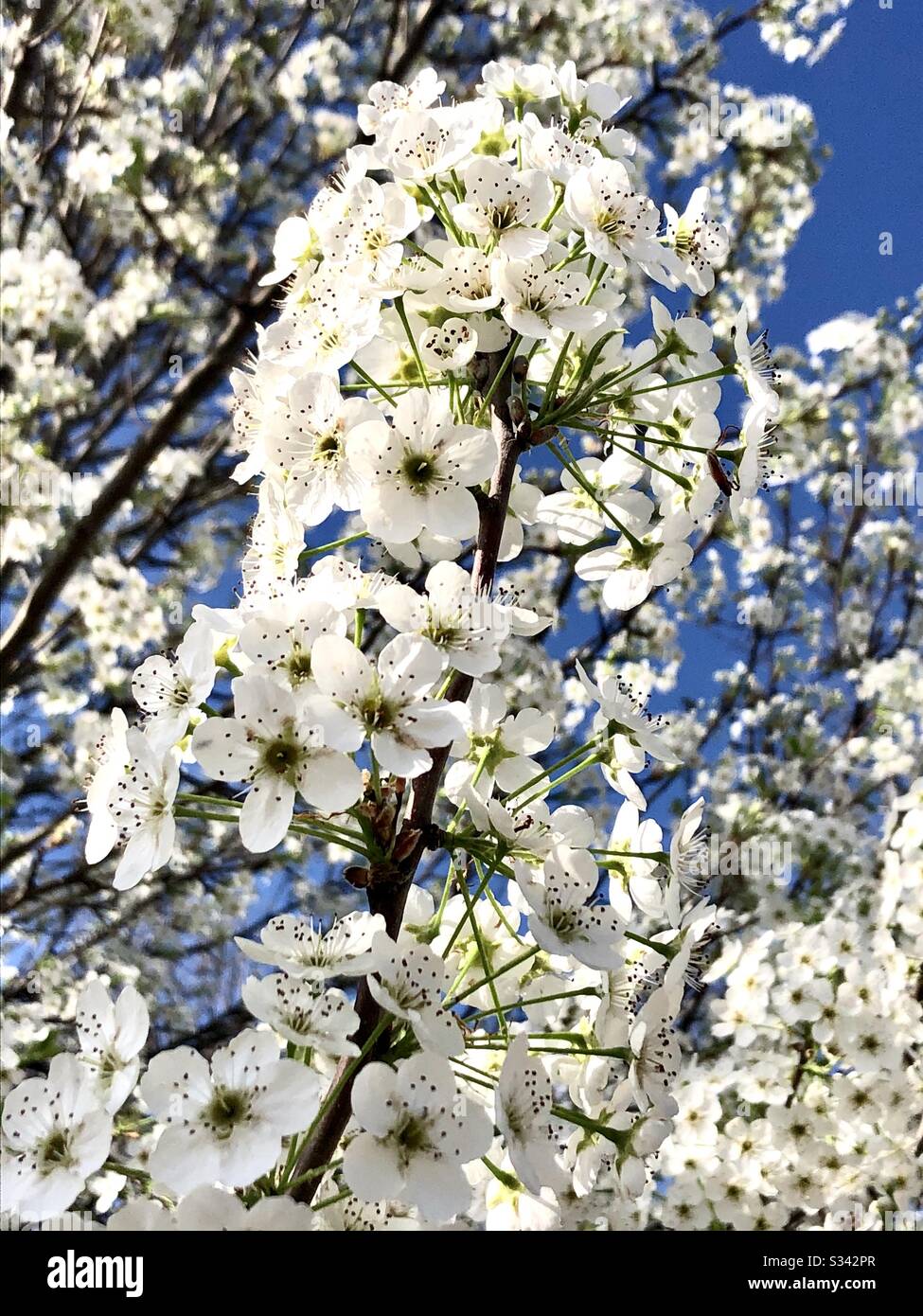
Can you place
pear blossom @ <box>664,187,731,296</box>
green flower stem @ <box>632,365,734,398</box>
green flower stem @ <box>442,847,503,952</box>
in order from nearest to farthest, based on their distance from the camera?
green flower stem @ <box>442,847,503,952</box> < green flower stem @ <box>632,365,734,398</box> < pear blossom @ <box>664,187,731,296</box>

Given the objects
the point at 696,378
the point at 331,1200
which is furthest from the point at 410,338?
the point at 331,1200

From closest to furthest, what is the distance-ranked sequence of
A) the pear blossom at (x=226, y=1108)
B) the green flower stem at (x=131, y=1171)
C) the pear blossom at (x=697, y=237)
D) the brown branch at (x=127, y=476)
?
the pear blossom at (x=226, y=1108)
the green flower stem at (x=131, y=1171)
the pear blossom at (x=697, y=237)
the brown branch at (x=127, y=476)

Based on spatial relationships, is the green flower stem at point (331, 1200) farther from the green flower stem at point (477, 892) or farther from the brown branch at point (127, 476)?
the brown branch at point (127, 476)

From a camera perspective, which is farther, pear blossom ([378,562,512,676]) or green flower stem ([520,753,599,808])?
green flower stem ([520,753,599,808])

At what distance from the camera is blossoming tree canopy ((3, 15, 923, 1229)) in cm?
91

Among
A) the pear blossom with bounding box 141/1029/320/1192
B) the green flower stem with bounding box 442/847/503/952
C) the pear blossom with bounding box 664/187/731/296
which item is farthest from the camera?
Answer: the pear blossom with bounding box 664/187/731/296

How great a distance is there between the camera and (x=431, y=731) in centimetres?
97

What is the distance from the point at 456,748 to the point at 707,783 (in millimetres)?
4970

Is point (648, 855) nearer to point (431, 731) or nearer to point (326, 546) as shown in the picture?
point (431, 731)

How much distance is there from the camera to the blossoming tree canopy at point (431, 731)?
0.91m

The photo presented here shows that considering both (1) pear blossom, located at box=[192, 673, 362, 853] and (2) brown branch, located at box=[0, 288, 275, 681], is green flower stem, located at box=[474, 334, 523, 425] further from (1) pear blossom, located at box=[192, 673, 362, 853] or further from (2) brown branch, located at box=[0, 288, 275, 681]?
(2) brown branch, located at box=[0, 288, 275, 681]

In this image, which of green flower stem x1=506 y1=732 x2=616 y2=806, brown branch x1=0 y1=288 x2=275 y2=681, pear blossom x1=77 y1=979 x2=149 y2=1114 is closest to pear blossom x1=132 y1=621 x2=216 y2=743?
pear blossom x1=77 y1=979 x2=149 y2=1114

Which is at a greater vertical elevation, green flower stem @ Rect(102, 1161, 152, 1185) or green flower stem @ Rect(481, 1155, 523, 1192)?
green flower stem @ Rect(102, 1161, 152, 1185)

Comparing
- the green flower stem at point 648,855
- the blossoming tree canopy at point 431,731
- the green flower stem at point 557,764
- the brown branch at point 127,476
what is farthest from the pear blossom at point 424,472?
the brown branch at point 127,476
